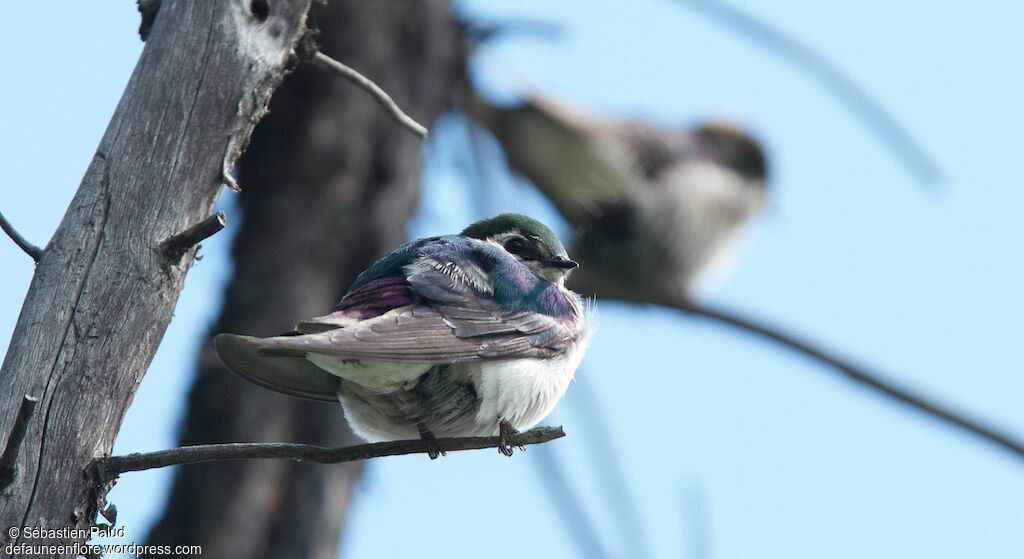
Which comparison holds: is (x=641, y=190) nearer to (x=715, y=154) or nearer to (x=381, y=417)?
(x=715, y=154)

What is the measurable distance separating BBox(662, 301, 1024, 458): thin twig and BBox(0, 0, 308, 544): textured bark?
12.1ft

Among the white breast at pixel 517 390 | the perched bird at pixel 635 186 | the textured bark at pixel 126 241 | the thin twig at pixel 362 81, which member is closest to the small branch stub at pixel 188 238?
the textured bark at pixel 126 241

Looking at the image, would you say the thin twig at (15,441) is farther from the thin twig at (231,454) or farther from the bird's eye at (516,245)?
the bird's eye at (516,245)

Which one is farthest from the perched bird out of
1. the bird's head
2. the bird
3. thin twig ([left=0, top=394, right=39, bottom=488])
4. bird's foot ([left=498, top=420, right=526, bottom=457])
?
thin twig ([left=0, top=394, right=39, bottom=488])

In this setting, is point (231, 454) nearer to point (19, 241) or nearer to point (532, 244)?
point (19, 241)

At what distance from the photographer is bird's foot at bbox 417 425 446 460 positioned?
8.95ft

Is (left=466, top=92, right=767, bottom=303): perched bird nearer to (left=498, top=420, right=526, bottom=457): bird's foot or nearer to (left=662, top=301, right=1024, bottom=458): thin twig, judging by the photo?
(left=662, top=301, right=1024, bottom=458): thin twig

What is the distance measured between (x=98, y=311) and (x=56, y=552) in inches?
20.5

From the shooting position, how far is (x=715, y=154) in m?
9.81

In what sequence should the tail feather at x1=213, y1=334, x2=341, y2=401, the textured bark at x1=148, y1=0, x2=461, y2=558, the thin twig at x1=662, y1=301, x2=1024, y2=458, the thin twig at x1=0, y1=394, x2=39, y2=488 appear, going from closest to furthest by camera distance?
the thin twig at x1=0, y1=394, x2=39, y2=488
the tail feather at x1=213, y1=334, x2=341, y2=401
the thin twig at x1=662, y1=301, x2=1024, y2=458
the textured bark at x1=148, y1=0, x2=461, y2=558

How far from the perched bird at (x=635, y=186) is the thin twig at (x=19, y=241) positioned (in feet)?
17.4

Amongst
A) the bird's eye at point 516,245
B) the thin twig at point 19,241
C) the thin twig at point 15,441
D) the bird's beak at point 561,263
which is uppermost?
the bird's eye at point 516,245

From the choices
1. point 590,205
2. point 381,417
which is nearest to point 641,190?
point 590,205

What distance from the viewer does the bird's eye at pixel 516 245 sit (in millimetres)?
4105
